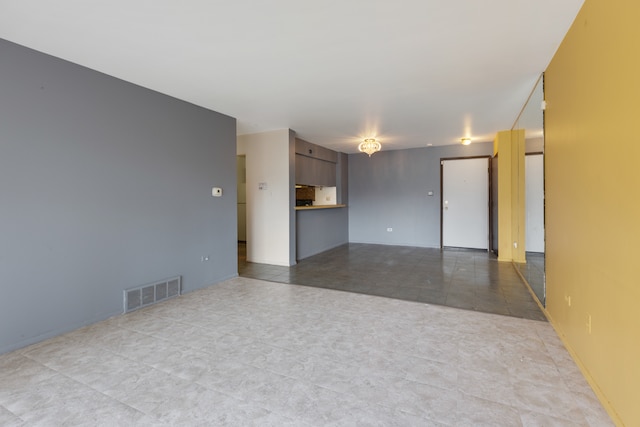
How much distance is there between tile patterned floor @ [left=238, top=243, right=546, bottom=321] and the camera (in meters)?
3.49

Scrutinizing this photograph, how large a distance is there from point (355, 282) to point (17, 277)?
3604 mm

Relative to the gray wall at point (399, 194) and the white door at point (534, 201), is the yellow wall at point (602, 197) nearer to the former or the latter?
the white door at point (534, 201)

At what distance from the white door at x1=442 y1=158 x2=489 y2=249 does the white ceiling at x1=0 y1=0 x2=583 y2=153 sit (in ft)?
9.74

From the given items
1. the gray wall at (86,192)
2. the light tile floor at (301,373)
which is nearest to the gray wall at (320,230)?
the gray wall at (86,192)

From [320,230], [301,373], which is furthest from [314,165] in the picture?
[301,373]

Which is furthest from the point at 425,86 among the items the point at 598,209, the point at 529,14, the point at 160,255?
the point at 160,255

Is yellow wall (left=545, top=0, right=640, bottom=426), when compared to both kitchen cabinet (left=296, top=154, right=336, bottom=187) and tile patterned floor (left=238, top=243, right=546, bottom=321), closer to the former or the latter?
tile patterned floor (left=238, top=243, right=546, bottom=321)

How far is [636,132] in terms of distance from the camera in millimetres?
1383

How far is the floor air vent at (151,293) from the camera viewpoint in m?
3.23

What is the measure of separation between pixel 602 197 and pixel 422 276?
10.1ft

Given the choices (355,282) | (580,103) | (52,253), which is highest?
(580,103)

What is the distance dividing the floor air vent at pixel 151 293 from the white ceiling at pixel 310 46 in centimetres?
228

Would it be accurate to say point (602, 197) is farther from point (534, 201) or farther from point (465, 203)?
point (465, 203)

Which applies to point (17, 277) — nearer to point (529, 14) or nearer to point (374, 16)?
point (374, 16)
